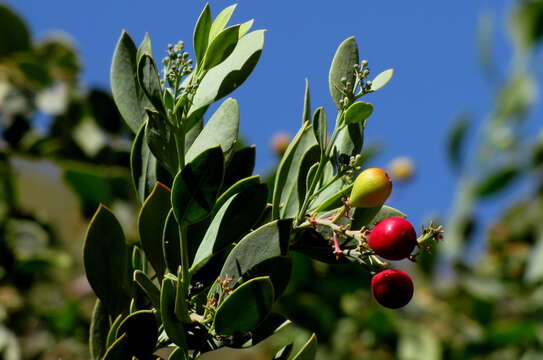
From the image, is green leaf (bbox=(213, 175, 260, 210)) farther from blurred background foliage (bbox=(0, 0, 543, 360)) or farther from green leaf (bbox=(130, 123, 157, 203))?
blurred background foliage (bbox=(0, 0, 543, 360))

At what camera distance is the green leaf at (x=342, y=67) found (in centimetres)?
76

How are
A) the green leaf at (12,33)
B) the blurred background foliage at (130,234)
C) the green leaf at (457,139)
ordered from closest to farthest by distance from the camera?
the blurred background foliage at (130,234)
the green leaf at (12,33)
the green leaf at (457,139)

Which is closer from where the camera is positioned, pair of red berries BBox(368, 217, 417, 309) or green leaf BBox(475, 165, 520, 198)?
pair of red berries BBox(368, 217, 417, 309)

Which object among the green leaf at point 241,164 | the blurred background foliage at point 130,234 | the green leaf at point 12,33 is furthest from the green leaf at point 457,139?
the green leaf at point 241,164

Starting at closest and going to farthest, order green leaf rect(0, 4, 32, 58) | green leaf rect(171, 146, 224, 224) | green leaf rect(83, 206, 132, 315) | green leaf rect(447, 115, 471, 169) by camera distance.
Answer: green leaf rect(171, 146, 224, 224), green leaf rect(83, 206, 132, 315), green leaf rect(0, 4, 32, 58), green leaf rect(447, 115, 471, 169)

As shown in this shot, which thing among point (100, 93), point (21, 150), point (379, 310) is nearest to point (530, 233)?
point (379, 310)

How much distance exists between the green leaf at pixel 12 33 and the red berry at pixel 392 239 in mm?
1804

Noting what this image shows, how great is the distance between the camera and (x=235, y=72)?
2.46ft

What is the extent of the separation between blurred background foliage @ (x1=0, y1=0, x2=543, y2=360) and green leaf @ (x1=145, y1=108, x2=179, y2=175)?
2.70 feet

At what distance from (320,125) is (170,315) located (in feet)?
0.74

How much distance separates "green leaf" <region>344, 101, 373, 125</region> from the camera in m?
0.73

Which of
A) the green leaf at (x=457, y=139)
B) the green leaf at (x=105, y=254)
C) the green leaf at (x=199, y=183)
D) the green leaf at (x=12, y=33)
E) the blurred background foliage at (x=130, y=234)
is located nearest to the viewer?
the green leaf at (x=199, y=183)

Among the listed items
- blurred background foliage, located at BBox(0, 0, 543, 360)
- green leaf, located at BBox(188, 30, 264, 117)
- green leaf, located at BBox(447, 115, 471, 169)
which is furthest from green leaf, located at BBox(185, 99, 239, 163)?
green leaf, located at BBox(447, 115, 471, 169)

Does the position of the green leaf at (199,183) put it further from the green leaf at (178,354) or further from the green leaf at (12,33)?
the green leaf at (12,33)
